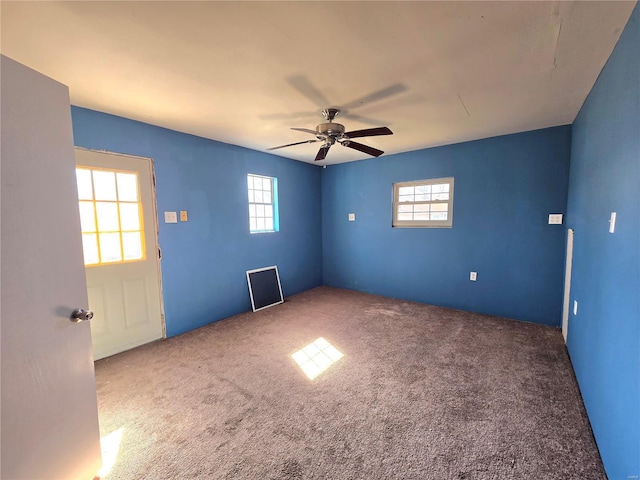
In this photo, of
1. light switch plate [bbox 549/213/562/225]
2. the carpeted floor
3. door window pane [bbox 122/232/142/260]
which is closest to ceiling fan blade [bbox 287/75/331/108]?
door window pane [bbox 122/232/142/260]

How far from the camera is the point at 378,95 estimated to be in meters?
2.19

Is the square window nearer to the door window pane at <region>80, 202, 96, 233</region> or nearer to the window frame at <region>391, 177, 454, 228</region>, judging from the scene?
the door window pane at <region>80, 202, 96, 233</region>

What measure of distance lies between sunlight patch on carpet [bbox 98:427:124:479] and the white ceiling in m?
2.41

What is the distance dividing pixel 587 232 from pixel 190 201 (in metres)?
3.95

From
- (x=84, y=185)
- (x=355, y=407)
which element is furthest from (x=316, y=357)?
(x=84, y=185)

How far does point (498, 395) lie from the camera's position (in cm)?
201

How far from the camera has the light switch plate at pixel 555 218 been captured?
3125 mm

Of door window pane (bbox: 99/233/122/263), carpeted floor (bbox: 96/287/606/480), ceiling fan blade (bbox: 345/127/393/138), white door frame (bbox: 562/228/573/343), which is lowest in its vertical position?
carpeted floor (bbox: 96/287/606/480)

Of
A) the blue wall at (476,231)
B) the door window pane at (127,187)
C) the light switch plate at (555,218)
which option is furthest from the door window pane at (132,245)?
the light switch plate at (555,218)

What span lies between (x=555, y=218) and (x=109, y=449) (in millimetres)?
4657

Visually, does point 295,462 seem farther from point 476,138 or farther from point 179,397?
point 476,138

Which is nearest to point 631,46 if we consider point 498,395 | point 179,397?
point 498,395

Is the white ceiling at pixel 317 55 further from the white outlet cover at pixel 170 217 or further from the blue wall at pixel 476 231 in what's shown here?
the white outlet cover at pixel 170 217

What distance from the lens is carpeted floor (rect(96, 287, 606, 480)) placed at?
4.80ft
